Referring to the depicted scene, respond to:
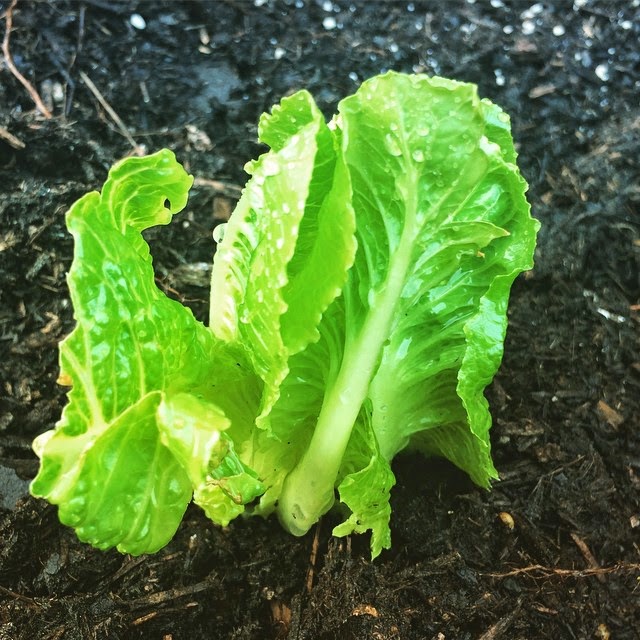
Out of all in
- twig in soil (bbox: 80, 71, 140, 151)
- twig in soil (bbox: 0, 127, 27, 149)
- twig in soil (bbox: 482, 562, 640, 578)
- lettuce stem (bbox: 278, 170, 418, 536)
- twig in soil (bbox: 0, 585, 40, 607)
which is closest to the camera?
lettuce stem (bbox: 278, 170, 418, 536)

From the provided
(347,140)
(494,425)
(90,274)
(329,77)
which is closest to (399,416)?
(494,425)

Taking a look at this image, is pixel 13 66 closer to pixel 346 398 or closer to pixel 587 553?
pixel 346 398

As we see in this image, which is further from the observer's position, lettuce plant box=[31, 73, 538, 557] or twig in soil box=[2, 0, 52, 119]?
twig in soil box=[2, 0, 52, 119]

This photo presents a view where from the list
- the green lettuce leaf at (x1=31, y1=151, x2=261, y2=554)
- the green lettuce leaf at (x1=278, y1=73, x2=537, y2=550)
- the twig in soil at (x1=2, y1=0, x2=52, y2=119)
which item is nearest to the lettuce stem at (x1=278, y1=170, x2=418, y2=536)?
the green lettuce leaf at (x1=278, y1=73, x2=537, y2=550)

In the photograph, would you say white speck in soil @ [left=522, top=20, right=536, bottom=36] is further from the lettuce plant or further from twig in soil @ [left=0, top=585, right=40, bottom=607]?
twig in soil @ [left=0, top=585, right=40, bottom=607]

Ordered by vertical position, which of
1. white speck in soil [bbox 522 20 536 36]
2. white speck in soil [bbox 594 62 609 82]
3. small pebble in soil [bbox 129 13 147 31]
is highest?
white speck in soil [bbox 522 20 536 36]

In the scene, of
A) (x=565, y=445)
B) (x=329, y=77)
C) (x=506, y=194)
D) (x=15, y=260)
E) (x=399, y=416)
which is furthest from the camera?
(x=329, y=77)

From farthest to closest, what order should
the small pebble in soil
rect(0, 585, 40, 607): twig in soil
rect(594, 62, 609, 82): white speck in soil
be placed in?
rect(594, 62, 609, 82): white speck in soil
the small pebble in soil
rect(0, 585, 40, 607): twig in soil

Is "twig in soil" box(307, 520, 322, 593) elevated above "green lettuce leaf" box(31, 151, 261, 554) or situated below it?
below

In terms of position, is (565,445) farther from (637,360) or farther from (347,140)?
(347,140)
